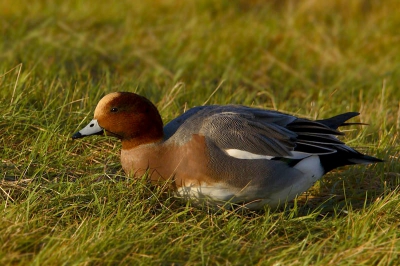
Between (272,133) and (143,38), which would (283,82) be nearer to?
(143,38)

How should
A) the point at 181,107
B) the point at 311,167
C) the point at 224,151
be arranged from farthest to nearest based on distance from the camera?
the point at 181,107, the point at 311,167, the point at 224,151

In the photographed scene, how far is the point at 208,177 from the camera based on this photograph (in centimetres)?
337

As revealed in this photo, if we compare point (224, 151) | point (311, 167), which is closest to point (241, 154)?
point (224, 151)

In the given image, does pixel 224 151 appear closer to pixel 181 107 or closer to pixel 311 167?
pixel 311 167

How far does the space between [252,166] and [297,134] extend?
38 centimetres

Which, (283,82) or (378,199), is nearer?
(378,199)

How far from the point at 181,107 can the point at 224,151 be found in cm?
138

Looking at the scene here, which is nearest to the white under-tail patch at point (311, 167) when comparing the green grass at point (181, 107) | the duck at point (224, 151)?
the duck at point (224, 151)

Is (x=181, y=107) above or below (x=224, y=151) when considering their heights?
below

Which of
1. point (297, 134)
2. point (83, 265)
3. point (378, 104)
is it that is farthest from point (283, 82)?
point (83, 265)

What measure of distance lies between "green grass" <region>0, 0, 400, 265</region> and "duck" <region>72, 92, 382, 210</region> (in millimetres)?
104

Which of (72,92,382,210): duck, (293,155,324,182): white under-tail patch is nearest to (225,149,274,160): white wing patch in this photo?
(72,92,382,210): duck

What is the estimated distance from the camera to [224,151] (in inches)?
135

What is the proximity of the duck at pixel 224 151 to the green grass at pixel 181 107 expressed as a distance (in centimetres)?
10
